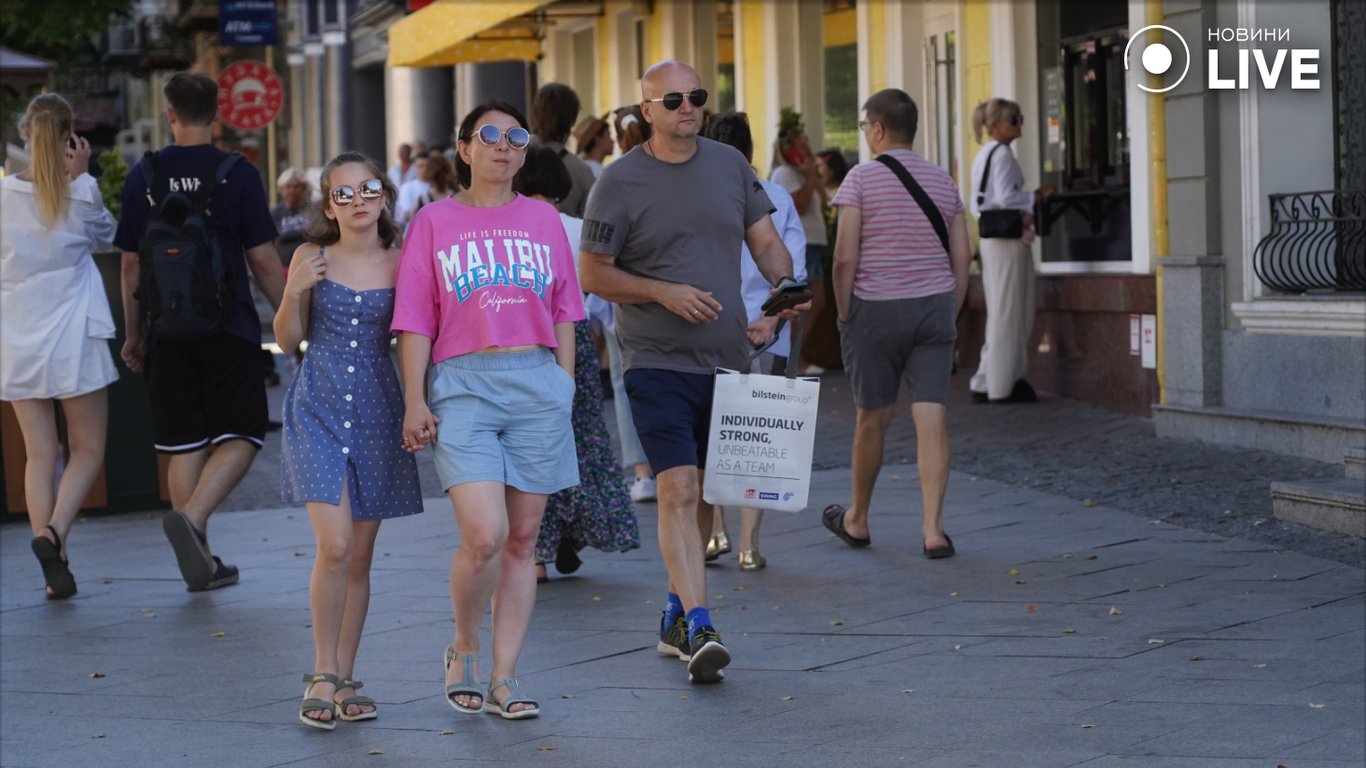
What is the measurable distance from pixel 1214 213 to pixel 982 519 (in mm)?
2970

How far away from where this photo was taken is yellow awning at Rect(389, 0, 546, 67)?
1939 centimetres

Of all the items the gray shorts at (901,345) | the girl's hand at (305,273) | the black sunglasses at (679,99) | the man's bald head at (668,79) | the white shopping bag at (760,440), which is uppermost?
the man's bald head at (668,79)

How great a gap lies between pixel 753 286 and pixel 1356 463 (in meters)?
2.84

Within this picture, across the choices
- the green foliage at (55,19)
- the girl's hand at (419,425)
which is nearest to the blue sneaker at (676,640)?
the girl's hand at (419,425)

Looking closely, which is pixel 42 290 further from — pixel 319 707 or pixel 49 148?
pixel 319 707

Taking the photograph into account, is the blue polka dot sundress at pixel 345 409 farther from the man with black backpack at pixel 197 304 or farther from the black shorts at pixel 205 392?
the black shorts at pixel 205 392

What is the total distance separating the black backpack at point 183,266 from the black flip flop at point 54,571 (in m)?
0.99

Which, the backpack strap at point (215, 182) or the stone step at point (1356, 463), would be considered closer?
the backpack strap at point (215, 182)

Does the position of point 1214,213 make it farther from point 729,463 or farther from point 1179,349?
point 729,463

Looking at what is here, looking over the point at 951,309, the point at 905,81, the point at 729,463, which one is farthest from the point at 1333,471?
the point at 905,81

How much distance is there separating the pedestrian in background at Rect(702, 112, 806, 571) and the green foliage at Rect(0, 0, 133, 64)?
39.6 m

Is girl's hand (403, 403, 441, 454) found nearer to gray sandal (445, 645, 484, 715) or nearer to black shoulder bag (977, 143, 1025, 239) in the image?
gray sandal (445, 645, 484, 715)

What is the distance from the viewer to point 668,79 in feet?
19.6

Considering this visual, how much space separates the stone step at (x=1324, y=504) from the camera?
778 centimetres
